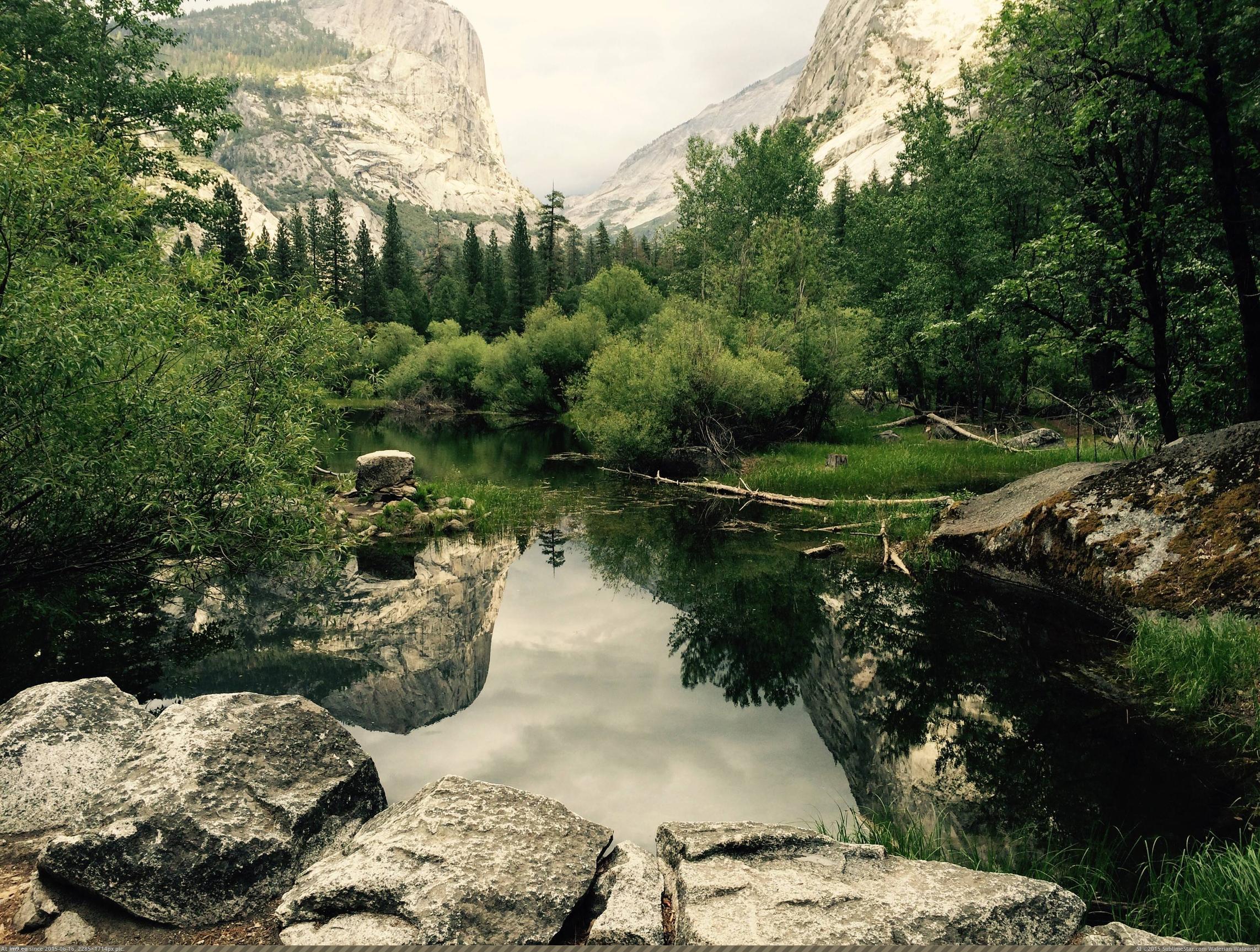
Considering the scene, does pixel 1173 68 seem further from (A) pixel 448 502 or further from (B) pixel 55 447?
(A) pixel 448 502

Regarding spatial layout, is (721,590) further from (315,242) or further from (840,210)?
(315,242)

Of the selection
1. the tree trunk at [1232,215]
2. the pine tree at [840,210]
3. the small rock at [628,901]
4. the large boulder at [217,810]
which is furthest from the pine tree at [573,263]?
the small rock at [628,901]

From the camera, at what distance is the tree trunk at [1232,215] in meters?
11.1

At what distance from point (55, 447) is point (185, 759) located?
476 centimetres

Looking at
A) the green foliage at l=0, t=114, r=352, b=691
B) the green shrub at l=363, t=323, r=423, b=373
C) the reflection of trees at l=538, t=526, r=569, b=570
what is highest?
the green shrub at l=363, t=323, r=423, b=373

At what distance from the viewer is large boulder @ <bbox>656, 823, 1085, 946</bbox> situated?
13.0 feet

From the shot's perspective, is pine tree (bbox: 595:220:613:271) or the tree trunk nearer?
the tree trunk

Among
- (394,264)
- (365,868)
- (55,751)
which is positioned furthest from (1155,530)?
(394,264)

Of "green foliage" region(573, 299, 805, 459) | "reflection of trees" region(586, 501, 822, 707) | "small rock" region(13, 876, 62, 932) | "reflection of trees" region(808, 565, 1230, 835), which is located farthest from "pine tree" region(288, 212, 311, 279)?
"small rock" region(13, 876, 62, 932)

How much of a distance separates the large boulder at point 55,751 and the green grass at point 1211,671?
11135mm

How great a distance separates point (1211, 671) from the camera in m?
8.31

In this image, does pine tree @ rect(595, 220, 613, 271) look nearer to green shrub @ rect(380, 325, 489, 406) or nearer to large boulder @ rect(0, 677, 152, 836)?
green shrub @ rect(380, 325, 489, 406)

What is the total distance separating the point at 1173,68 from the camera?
11.0 meters

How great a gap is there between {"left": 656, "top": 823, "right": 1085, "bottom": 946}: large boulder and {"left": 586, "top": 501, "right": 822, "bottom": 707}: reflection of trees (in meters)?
5.23
